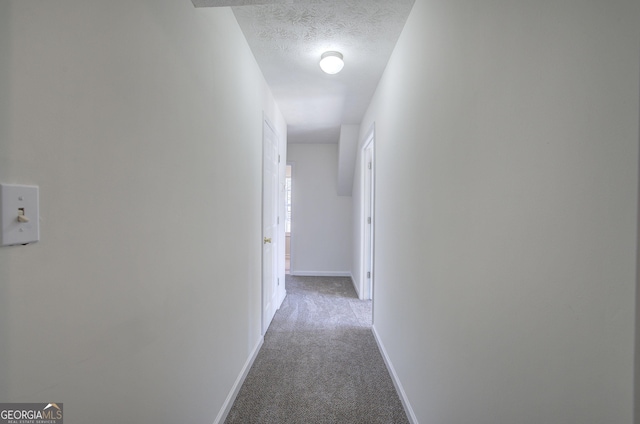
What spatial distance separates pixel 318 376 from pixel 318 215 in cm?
348

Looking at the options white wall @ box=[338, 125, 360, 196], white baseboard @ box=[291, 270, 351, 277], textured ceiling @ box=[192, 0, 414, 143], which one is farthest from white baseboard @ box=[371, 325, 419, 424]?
white wall @ box=[338, 125, 360, 196]

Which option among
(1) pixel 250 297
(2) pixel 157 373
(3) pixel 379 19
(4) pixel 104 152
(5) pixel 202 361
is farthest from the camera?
(1) pixel 250 297

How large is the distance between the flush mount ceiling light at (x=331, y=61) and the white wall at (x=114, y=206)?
89 cm

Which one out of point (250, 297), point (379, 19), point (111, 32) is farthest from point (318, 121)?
point (111, 32)

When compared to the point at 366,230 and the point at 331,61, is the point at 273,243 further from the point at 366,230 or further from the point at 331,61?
the point at 331,61

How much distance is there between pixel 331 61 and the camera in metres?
2.29

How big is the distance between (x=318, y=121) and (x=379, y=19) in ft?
7.68

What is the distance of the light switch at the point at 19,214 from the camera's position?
0.56 metres

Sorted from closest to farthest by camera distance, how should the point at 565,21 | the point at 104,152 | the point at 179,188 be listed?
the point at 565,21 < the point at 104,152 < the point at 179,188

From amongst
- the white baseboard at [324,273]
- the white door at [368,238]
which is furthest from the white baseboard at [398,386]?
the white baseboard at [324,273]

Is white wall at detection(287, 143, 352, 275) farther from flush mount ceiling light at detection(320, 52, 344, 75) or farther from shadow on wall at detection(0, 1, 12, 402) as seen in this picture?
shadow on wall at detection(0, 1, 12, 402)

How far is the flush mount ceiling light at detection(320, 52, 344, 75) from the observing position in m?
2.27

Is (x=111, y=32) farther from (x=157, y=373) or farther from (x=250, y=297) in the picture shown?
(x=250, y=297)

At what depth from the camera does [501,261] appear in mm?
872
